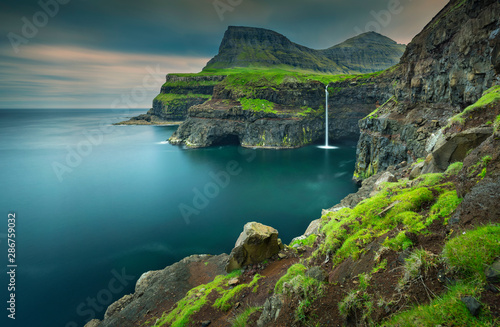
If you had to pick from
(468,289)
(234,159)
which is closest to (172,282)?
(468,289)

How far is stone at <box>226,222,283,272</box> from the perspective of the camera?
14.7 metres

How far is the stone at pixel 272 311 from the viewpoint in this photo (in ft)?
23.4

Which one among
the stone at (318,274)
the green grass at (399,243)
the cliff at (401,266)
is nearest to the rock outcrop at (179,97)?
the cliff at (401,266)

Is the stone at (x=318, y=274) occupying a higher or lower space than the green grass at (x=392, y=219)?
lower

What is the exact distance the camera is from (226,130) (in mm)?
92062

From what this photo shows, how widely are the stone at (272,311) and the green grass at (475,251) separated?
4850 millimetres

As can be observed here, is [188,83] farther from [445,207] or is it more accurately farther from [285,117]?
[445,207]

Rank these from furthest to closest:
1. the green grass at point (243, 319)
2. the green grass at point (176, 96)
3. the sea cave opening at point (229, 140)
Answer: the green grass at point (176, 96), the sea cave opening at point (229, 140), the green grass at point (243, 319)

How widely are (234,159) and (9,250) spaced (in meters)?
53.3

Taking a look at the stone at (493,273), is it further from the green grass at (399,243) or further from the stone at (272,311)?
the stone at (272,311)

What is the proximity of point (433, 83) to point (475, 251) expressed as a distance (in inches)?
1594

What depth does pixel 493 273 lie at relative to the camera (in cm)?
389

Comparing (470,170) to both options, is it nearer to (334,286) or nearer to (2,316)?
(334,286)

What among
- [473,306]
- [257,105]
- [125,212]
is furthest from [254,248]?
[257,105]
